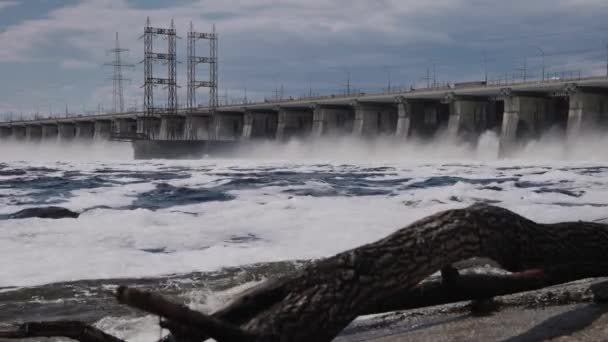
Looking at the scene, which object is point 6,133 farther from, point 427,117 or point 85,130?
point 427,117

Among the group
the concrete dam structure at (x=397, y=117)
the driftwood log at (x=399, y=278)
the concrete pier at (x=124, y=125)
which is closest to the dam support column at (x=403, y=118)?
the concrete dam structure at (x=397, y=117)

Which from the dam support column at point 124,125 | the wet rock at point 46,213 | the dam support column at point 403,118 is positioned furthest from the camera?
the dam support column at point 124,125

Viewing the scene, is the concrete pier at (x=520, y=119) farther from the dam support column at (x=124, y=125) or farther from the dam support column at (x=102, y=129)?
the dam support column at (x=102, y=129)

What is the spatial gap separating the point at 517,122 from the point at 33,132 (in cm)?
8214

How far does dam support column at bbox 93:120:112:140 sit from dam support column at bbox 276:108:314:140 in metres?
33.1

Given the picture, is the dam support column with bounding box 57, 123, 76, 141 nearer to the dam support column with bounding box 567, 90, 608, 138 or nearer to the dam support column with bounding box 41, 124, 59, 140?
the dam support column with bounding box 41, 124, 59, 140

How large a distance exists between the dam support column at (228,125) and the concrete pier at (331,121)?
1554cm

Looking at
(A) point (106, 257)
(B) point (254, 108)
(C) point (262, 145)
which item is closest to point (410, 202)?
(A) point (106, 257)

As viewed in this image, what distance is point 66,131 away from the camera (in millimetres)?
98125

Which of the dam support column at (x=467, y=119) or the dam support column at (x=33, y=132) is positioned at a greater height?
the dam support column at (x=467, y=119)

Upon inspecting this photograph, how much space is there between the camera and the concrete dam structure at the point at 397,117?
45500 mm

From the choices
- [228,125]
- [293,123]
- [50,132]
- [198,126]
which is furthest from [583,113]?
[50,132]

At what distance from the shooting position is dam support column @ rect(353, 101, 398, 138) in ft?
191

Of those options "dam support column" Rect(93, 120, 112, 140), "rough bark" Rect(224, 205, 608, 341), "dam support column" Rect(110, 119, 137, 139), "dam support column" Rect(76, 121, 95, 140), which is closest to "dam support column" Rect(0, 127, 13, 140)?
"dam support column" Rect(76, 121, 95, 140)
